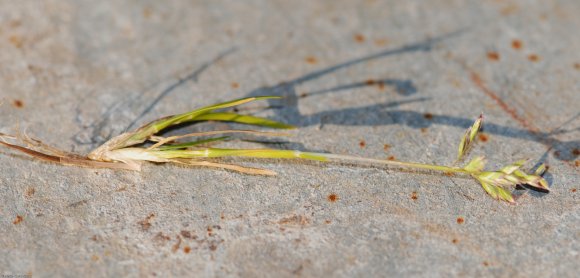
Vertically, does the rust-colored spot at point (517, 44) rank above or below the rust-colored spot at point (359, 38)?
below

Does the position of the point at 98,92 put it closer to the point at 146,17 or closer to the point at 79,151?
the point at 79,151

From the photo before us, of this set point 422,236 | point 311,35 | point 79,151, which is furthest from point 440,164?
point 79,151

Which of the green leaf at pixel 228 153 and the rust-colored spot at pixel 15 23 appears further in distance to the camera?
the rust-colored spot at pixel 15 23

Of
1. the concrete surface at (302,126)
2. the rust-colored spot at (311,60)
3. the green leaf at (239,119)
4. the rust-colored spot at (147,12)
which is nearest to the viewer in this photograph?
the concrete surface at (302,126)

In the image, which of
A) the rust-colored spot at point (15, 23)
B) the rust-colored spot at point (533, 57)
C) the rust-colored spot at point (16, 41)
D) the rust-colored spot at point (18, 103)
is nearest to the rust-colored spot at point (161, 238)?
the rust-colored spot at point (18, 103)

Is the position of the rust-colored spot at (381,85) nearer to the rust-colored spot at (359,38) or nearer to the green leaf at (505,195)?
the rust-colored spot at (359,38)

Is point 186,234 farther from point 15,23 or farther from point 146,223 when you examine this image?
point 15,23

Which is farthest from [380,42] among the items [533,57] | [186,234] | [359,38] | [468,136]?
[186,234]

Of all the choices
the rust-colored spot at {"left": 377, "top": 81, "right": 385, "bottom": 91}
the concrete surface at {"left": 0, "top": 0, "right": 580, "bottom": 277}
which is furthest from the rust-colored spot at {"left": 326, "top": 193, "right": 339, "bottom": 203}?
the rust-colored spot at {"left": 377, "top": 81, "right": 385, "bottom": 91}
